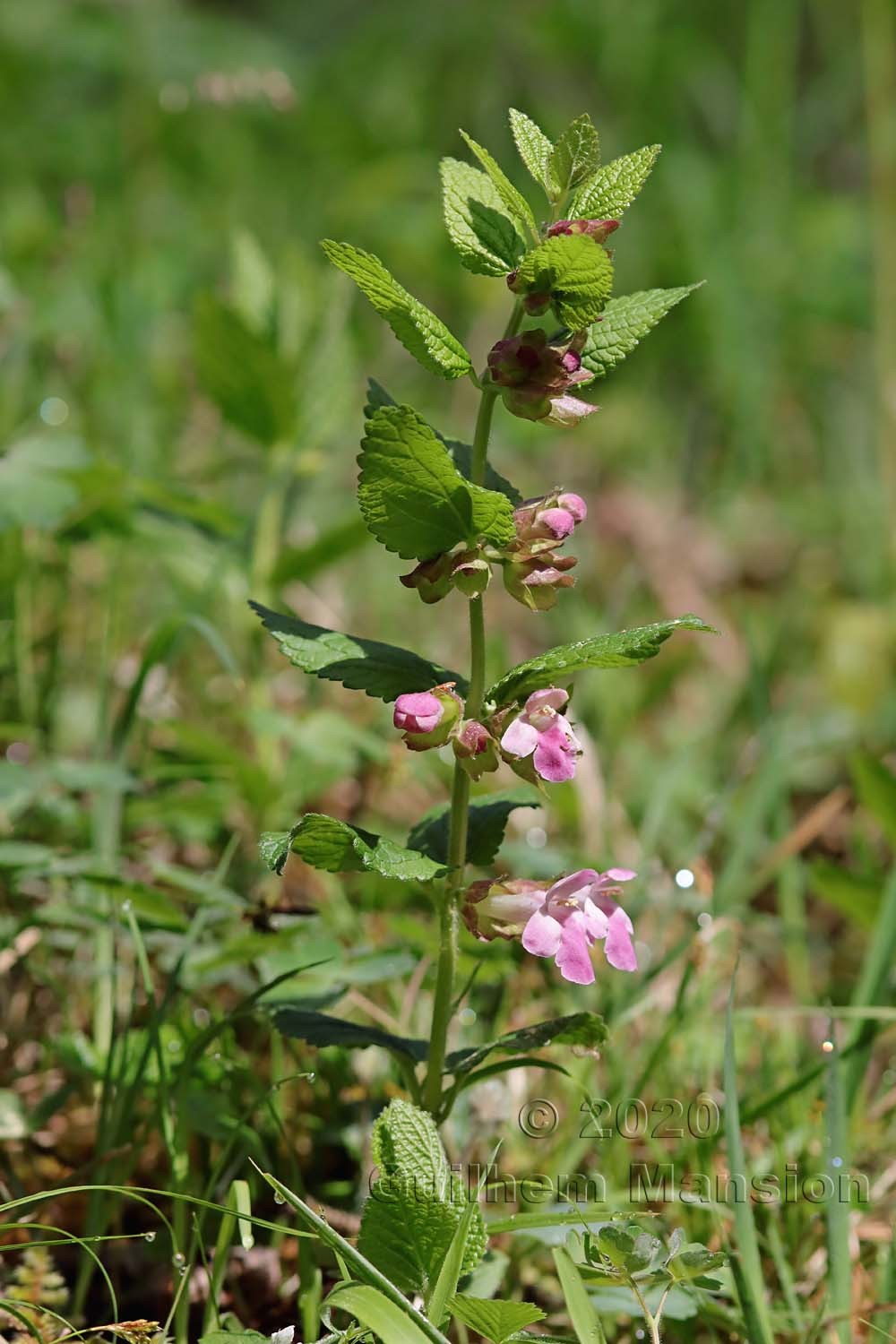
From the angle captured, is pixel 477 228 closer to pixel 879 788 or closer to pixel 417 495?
pixel 417 495

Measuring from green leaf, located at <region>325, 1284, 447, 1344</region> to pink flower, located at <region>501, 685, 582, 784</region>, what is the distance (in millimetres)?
429

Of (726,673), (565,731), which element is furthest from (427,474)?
(726,673)

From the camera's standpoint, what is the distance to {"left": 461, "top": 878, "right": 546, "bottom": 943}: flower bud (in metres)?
1.17

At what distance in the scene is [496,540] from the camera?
3.71ft

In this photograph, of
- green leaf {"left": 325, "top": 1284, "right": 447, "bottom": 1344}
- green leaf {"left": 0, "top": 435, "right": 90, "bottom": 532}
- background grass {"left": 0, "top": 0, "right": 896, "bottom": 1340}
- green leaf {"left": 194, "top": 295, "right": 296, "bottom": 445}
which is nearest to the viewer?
green leaf {"left": 325, "top": 1284, "right": 447, "bottom": 1344}

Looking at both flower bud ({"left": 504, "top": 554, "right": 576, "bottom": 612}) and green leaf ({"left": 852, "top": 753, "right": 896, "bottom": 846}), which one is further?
green leaf ({"left": 852, "top": 753, "right": 896, "bottom": 846})

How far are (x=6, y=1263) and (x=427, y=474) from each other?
0.87 metres

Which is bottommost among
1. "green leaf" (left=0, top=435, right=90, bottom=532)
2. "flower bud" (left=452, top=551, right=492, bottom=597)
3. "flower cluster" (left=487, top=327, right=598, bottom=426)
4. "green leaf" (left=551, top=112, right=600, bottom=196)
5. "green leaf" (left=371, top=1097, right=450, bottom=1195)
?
"green leaf" (left=371, top=1097, right=450, bottom=1195)

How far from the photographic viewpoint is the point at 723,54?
482cm

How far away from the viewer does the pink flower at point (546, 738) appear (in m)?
1.10

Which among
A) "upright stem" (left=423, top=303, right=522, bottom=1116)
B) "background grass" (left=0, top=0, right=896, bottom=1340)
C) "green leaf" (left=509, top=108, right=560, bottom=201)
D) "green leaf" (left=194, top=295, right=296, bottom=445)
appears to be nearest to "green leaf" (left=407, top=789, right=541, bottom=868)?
"upright stem" (left=423, top=303, right=522, bottom=1116)

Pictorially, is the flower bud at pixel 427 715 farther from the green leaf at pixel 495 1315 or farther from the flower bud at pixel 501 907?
the green leaf at pixel 495 1315

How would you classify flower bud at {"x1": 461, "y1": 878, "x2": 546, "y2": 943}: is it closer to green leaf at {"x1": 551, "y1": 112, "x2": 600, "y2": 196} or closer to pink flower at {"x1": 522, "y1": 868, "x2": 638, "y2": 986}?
pink flower at {"x1": 522, "y1": 868, "x2": 638, "y2": 986}

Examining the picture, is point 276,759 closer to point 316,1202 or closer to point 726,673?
point 316,1202
